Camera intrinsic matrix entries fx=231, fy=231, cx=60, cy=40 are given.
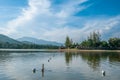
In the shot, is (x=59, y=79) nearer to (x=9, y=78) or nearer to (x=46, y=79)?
(x=46, y=79)

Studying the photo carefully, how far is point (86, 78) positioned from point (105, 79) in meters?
3.64

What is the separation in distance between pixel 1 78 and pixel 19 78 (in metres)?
3.50

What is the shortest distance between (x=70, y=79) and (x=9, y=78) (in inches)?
462

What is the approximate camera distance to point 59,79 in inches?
1722

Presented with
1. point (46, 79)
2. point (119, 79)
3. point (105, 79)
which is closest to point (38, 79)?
point (46, 79)

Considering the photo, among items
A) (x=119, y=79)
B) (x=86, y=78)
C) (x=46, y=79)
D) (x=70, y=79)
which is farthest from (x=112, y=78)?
(x=46, y=79)

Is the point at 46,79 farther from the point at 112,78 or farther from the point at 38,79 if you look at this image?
the point at 112,78

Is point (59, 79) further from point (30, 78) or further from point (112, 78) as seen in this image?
point (112, 78)

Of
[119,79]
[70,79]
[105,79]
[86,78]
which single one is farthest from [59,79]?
[119,79]

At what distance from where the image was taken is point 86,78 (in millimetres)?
45125

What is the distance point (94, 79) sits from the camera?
144 feet

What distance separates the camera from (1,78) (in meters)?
44.5

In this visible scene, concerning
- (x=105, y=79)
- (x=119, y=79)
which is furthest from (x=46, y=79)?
(x=119, y=79)

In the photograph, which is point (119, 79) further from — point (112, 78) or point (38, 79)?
point (38, 79)
